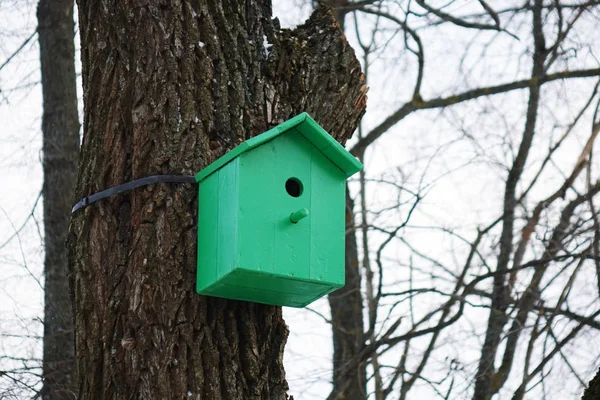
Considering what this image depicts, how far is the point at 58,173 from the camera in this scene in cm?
499

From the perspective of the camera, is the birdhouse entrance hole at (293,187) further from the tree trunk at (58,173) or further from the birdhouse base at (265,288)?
the tree trunk at (58,173)

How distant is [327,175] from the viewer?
2.50 meters

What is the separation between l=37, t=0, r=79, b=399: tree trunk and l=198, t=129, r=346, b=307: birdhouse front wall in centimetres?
216

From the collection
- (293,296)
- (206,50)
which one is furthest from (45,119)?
(293,296)

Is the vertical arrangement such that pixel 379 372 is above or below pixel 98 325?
above

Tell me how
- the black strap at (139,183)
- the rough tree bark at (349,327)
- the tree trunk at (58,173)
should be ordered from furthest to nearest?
the rough tree bark at (349,327), the tree trunk at (58,173), the black strap at (139,183)

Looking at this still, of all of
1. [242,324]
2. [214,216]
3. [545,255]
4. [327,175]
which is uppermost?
[545,255]

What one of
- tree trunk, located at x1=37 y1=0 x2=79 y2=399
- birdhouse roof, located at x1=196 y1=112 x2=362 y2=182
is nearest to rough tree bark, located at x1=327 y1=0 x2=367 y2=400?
tree trunk, located at x1=37 y1=0 x2=79 y2=399

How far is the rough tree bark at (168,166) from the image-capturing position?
90.3 inches

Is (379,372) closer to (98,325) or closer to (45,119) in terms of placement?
(45,119)

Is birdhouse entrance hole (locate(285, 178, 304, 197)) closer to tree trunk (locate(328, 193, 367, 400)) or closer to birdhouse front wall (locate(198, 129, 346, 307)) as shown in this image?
birdhouse front wall (locate(198, 129, 346, 307))

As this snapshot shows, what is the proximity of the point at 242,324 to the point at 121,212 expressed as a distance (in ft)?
1.48

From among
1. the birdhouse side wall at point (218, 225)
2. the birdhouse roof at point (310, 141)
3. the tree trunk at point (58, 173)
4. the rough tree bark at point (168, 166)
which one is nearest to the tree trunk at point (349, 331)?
the tree trunk at point (58, 173)

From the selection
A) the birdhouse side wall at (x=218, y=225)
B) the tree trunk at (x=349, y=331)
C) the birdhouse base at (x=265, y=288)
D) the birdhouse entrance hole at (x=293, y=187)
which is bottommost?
the birdhouse base at (x=265, y=288)
